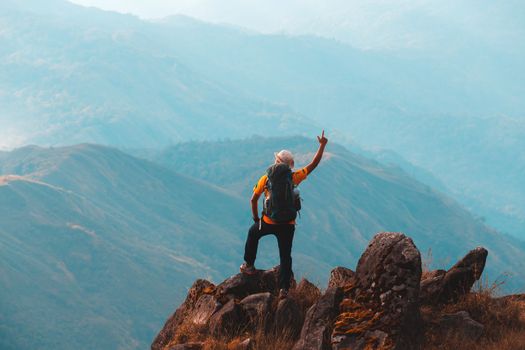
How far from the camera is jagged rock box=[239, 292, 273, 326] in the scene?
12712 mm

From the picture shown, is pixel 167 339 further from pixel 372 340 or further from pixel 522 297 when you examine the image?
pixel 522 297

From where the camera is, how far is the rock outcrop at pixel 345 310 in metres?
11.5

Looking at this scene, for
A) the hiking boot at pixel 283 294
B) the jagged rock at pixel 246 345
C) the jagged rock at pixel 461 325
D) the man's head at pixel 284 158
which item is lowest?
the jagged rock at pixel 246 345

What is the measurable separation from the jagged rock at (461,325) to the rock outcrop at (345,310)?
0.02 meters

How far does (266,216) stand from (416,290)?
3.17m

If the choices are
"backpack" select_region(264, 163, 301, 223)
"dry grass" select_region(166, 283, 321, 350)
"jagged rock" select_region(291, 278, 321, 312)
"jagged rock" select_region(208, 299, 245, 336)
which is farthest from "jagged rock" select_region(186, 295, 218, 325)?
"backpack" select_region(264, 163, 301, 223)

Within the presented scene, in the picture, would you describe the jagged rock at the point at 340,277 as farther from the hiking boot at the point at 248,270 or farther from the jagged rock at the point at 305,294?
the hiking boot at the point at 248,270

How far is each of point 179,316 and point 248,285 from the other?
1.48m

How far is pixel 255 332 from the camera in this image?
1251 cm

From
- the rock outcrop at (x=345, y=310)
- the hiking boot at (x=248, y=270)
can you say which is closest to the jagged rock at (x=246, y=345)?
the rock outcrop at (x=345, y=310)

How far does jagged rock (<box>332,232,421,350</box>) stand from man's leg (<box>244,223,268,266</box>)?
2.20 meters

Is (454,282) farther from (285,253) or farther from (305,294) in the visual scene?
(285,253)

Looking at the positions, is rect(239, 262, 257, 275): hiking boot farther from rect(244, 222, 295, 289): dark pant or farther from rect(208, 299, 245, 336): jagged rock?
rect(208, 299, 245, 336): jagged rock

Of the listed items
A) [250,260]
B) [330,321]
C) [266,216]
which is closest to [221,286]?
[250,260]
